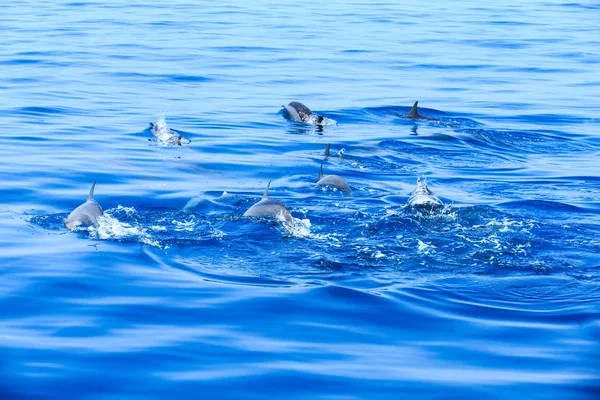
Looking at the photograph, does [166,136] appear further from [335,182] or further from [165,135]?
[335,182]

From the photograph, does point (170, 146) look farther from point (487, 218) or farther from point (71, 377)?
point (71, 377)

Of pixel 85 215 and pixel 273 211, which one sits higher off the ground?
pixel 273 211

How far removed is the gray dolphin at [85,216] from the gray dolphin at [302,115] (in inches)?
314

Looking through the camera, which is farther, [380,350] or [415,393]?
[380,350]

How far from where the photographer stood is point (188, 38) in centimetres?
3080

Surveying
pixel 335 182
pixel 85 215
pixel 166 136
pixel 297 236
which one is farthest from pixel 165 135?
pixel 297 236

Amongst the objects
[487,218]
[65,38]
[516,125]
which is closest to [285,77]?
[516,125]

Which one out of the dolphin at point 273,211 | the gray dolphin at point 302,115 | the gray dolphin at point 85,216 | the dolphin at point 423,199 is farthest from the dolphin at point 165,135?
the dolphin at point 423,199

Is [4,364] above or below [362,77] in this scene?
below

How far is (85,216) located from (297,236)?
246cm

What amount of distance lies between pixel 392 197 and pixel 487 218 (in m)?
1.79

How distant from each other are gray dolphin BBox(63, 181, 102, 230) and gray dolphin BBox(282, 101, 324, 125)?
797 centimetres

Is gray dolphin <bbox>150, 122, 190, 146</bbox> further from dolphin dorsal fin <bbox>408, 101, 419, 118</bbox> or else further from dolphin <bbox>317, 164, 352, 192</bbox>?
dolphin dorsal fin <bbox>408, 101, 419, 118</bbox>

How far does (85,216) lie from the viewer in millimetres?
10703
